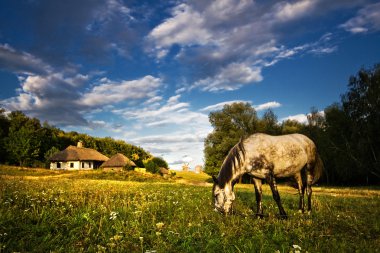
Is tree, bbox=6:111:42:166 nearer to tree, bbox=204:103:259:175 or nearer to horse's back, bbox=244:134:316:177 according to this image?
tree, bbox=204:103:259:175

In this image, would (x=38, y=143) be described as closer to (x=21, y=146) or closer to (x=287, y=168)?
(x=21, y=146)

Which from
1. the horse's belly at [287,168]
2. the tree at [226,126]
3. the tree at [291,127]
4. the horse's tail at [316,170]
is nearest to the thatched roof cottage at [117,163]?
the tree at [226,126]

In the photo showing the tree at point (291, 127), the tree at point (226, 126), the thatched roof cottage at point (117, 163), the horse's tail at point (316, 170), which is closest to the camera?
the horse's tail at point (316, 170)

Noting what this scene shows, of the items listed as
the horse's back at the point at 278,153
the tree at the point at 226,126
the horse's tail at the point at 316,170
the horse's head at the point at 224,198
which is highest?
the tree at the point at 226,126

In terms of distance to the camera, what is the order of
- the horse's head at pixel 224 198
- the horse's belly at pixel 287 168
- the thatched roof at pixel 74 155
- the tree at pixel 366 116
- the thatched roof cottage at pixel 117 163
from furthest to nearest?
the thatched roof at pixel 74 155 < the thatched roof cottage at pixel 117 163 < the tree at pixel 366 116 < the horse's belly at pixel 287 168 < the horse's head at pixel 224 198

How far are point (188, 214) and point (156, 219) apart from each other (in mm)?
1261

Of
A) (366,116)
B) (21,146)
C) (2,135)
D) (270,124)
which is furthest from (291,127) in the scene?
(2,135)

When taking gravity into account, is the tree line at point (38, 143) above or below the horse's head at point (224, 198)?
above

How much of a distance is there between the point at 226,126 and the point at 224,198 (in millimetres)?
59240

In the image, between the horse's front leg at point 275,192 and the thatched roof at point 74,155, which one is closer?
the horse's front leg at point 275,192

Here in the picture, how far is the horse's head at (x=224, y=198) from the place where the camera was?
9719 millimetres

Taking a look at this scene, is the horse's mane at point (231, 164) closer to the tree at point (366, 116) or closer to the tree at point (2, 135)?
the tree at point (366, 116)

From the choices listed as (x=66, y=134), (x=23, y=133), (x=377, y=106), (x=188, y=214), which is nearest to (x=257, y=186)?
(x=188, y=214)

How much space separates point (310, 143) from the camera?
1164 centimetres
